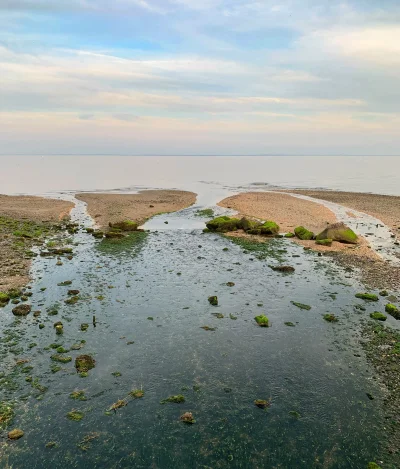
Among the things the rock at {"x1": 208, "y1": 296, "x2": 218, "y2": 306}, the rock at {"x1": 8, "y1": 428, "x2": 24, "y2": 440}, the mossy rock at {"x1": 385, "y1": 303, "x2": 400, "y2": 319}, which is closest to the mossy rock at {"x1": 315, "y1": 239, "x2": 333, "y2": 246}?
the mossy rock at {"x1": 385, "y1": 303, "x2": 400, "y2": 319}

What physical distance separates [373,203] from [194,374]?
7784 cm

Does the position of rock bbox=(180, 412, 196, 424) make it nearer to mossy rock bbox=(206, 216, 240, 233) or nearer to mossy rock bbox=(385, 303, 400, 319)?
mossy rock bbox=(385, 303, 400, 319)

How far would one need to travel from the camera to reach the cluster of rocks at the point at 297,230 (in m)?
45.3

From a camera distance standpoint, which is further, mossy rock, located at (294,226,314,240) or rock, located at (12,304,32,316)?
mossy rock, located at (294,226,314,240)

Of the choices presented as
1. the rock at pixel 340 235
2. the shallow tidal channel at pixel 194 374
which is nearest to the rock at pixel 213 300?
the shallow tidal channel at pixel 194 374

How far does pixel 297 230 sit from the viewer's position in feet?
161

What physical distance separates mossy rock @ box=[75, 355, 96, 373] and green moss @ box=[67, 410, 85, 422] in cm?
293

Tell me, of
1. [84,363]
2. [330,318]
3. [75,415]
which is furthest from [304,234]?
[75,415]

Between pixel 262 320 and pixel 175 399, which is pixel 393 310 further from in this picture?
pixel 175 399

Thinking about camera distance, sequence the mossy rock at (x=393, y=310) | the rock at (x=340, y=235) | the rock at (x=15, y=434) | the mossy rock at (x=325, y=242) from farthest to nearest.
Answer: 1. the rock at (x=340, y=235)
2. the mossy rock at (x=325, y=242)
3. the mossy rock at (x=393, y=310)
4. the rock at (x=15, y=434)

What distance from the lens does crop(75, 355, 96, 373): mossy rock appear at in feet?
60.6

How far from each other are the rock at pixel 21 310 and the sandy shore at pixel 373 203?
163 ft

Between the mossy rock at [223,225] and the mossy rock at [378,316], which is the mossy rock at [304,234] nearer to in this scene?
the mossy rock at [223,225]

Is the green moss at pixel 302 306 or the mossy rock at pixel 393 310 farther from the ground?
the mossy rock at pixel 393 310
